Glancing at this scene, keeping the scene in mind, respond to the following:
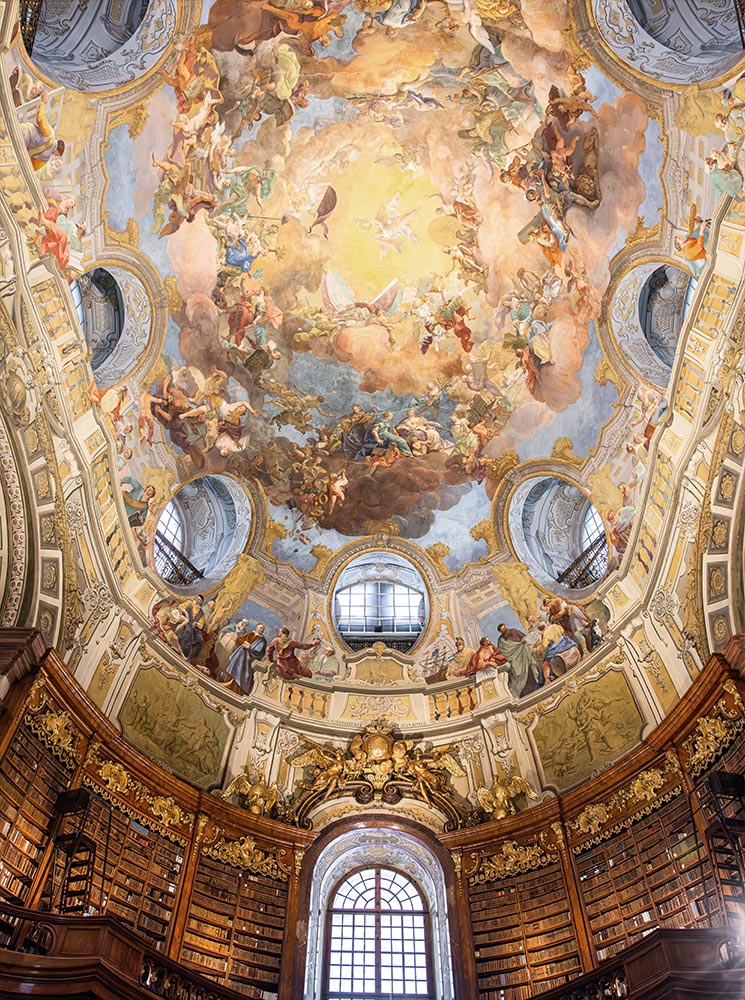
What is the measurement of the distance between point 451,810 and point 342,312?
11.4 metres

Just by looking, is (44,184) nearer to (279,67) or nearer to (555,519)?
(279,67)

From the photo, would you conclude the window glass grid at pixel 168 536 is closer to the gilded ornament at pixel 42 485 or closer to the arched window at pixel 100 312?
the gilded ornament at pixel 42 485

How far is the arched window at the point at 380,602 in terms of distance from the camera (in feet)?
62.4

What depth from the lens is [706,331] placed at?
13625mm

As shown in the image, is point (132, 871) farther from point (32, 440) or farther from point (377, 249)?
point (377, 249)

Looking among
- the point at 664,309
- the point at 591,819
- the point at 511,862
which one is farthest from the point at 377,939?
the point at 664,309

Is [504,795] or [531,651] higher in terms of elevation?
[531,651]

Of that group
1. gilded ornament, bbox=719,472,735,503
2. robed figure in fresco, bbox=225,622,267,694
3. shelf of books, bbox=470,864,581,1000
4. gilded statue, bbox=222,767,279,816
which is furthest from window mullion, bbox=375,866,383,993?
gilded ornament, bbox=719,472,735,503

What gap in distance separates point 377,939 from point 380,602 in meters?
7.69

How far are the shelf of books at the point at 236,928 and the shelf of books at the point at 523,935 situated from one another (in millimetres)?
3423

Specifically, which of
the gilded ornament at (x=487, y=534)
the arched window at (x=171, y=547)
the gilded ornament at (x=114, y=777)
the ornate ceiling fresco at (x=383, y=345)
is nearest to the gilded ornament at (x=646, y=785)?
the ornate ceiling fresco at (x=383, y=345)

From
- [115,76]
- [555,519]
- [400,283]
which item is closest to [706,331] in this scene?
[555,519]

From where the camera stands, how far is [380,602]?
19.8 metres

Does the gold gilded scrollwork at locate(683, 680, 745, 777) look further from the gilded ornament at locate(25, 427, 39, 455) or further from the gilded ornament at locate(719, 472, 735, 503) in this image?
the gilded ornament at locate(25, 427, 39, 455)
